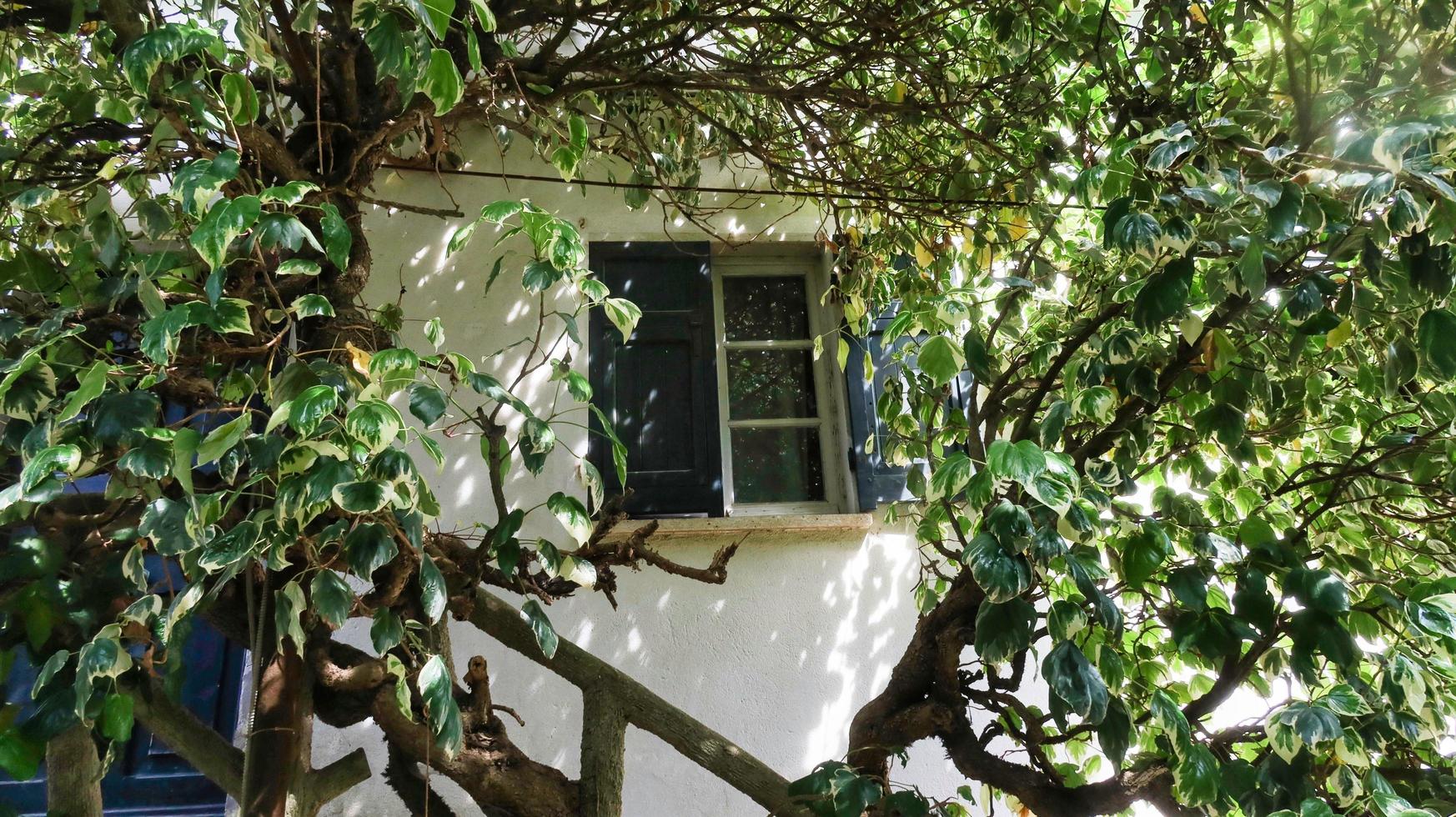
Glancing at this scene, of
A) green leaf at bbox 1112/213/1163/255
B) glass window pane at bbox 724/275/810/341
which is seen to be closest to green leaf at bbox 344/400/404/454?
green leaf at bbox 1112/213/1163/255

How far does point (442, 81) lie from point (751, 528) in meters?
2.30

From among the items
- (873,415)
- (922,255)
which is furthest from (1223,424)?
(873,415)

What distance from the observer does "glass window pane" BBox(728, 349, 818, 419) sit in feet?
12.5

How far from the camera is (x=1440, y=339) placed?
148cm

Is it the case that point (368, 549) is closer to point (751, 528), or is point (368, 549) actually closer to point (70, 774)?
point (70, 774)

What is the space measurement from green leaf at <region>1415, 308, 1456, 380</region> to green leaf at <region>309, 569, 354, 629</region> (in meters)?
1.75

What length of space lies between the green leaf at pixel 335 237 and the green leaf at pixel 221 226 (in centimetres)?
14

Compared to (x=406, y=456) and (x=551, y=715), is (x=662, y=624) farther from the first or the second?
(x=406, y=456)

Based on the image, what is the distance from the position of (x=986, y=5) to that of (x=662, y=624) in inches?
86.2

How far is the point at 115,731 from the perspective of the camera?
1.62 m

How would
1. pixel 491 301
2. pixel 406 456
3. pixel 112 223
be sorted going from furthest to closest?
pixel 491 301
pixel 112 223
pixel 406 456

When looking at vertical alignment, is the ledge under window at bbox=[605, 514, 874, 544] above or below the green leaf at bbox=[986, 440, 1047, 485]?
below

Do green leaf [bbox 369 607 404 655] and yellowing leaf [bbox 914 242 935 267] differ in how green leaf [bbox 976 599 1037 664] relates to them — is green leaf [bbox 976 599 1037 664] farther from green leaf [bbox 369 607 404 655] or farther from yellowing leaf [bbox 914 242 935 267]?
yellowing leaf [bbox 914 242 935 267]

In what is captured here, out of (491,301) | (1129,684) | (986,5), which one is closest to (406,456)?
(1129,684)
